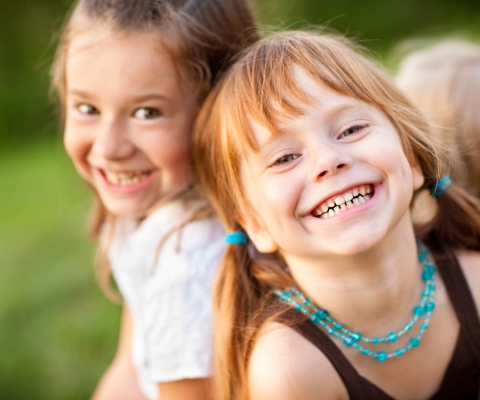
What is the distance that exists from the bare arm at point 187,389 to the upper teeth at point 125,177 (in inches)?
28.8

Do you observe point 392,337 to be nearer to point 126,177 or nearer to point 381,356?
point 381,356

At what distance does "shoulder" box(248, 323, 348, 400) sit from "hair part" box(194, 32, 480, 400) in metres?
0.06

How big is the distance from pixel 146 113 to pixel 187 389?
3.15 feet

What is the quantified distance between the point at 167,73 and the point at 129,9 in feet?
0.88

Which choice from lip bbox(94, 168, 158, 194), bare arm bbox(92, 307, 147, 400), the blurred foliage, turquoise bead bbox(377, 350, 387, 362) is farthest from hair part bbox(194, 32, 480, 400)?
the blurred foliage

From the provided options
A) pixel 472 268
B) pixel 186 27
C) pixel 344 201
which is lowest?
pixel 472 268

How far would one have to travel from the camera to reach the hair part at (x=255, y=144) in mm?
1701

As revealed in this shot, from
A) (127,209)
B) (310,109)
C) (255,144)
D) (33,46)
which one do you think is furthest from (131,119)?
(33,46)

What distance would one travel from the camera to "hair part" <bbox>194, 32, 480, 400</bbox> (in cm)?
170

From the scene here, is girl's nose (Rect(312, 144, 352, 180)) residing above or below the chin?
below

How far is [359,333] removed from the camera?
1854 millimetres

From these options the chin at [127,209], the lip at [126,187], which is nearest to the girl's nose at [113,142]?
the lip at [126,187]

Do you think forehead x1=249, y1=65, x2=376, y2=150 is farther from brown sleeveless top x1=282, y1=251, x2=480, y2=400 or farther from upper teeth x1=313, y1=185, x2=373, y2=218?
brown sleeveless top x1=282, y1=251, x2=480, y2=400

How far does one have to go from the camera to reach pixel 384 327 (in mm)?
1867
